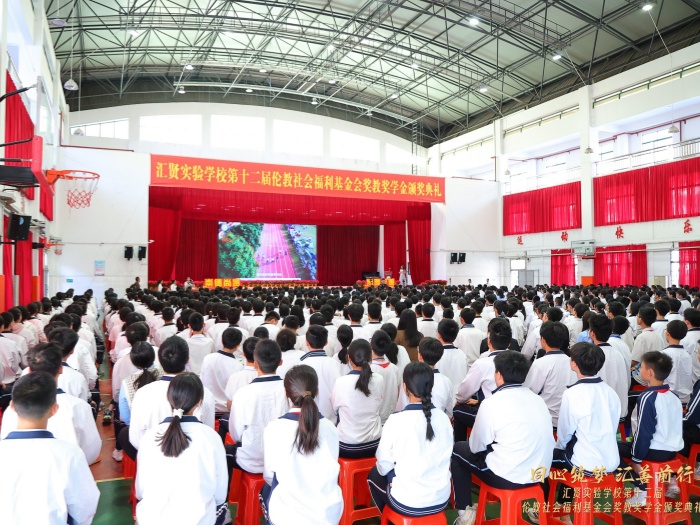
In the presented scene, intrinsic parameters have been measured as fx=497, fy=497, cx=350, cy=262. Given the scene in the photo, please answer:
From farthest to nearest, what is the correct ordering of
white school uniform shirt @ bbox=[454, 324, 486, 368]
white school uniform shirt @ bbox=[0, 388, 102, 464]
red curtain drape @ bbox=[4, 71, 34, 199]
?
red curtain drape @ bbox=[4, 71, 34, 199], white school uniform shirt @ bbox=[454, 324, 486, 368], white school uniform shirt @ bbox=[0, 388, 102, 464]

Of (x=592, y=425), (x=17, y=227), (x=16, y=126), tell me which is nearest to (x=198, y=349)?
(x=592, y=425)

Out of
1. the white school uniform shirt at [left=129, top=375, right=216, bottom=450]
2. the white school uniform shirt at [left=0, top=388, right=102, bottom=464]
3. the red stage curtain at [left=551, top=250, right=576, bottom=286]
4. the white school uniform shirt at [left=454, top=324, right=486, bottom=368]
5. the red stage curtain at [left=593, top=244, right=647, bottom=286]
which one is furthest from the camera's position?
the red stage curtain at [left=551, top=250, right=576, bottom=286]

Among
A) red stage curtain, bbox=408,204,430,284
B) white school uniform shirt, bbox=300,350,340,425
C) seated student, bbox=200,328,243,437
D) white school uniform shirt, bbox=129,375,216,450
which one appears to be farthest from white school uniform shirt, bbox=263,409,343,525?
red stage curtain, bbox=408,204,430,284

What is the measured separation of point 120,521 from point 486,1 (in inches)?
560

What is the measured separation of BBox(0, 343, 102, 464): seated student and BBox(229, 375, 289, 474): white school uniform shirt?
26.1 inches

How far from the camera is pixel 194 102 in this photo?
19.6 meters

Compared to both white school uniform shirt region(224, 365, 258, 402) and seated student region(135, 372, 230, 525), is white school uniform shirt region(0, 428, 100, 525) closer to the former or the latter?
seated student region(135, 372, 230, 525)

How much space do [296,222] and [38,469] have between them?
706 inches

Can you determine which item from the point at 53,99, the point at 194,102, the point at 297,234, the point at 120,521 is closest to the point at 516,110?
the point at 297,234

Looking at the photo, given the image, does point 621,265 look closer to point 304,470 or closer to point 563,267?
point 563,267

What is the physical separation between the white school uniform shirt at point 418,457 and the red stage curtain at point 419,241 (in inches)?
652

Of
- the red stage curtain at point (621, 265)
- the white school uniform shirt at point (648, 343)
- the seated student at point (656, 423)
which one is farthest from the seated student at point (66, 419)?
the red stage curtain at point (621, 265)

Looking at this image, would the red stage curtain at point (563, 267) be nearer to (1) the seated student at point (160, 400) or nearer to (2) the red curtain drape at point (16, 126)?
Result: (2) the red curtain drape at point (16, 126)

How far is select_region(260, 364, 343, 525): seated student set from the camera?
196cm
